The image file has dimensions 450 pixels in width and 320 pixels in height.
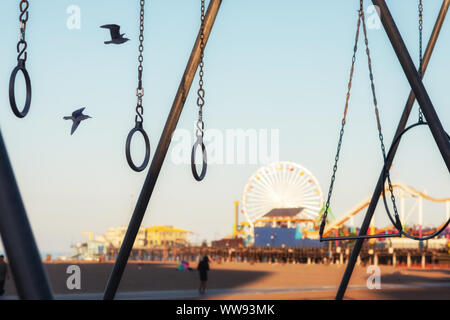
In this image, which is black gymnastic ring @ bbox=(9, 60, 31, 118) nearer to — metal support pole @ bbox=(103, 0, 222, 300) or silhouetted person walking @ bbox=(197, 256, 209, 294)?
metal support pole @ bbox=(103, 0, 222, 300)

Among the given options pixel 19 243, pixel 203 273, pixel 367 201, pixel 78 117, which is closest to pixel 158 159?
pixel 78 117

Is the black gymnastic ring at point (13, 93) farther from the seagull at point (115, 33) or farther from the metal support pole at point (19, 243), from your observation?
the seagull at point (115, 33)

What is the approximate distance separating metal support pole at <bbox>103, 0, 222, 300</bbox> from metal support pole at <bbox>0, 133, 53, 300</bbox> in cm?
428

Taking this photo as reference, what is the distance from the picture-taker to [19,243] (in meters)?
2.29

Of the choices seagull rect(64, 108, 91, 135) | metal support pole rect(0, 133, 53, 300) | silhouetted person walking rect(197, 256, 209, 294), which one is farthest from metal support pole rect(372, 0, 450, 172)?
silhouetted person walking rect(197, 256, 209, 294)

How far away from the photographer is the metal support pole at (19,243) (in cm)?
227

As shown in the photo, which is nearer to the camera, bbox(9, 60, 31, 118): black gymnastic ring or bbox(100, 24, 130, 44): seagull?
bbox(9, 60, 31, 118): black gymnastic ring

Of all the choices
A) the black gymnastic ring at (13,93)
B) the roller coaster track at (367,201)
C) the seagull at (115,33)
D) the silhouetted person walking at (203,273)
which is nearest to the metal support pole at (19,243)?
the black gymnastic ring at (13,93)

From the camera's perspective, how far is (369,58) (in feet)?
24.3

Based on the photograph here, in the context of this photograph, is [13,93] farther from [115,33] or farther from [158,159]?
[115,33]

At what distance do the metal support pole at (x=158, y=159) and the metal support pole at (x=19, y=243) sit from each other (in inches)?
169

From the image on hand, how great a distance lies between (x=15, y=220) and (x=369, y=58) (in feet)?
18.9

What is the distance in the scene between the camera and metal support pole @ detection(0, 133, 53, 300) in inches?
89.5

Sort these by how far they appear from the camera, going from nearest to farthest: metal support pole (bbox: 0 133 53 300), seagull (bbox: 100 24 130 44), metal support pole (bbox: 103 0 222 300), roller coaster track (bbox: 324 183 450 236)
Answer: metal support pole (bbox: 0 133 53 300), metal support pole (bbox: 103 0 222 300), seagull (bbox: 100 24 130 44), roller coaster track (bbox: 324 183 450 236)
